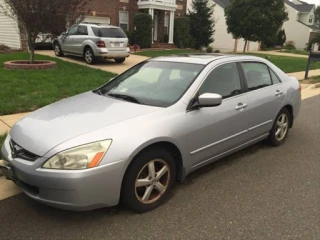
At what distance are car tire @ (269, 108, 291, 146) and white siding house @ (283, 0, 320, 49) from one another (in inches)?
1708

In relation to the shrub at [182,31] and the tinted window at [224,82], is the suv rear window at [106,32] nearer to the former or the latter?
the tinted window at [224,82]

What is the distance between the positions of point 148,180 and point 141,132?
48cm

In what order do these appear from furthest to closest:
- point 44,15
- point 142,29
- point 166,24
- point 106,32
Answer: point 166,24, point 142,29, point 106,32, point 44,15

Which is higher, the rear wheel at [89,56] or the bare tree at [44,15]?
the bare tree at [44,15]

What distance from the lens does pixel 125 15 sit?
73.6ft

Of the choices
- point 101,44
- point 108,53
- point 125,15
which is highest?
point 125,15

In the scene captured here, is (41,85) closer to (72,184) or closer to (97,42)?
(97,42)

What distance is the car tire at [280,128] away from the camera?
4.94 metres

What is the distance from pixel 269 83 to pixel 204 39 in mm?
21463

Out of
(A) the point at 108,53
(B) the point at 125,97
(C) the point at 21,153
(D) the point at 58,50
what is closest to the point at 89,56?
(A) the point at 108,53

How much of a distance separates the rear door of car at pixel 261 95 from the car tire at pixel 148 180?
1522mm

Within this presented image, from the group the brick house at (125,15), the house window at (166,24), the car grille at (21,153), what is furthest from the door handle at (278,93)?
the house window at (166,24)

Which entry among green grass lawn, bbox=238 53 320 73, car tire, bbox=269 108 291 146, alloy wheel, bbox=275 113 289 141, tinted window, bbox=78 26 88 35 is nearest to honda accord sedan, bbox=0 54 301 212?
car tire, bbox=269 108 291 146

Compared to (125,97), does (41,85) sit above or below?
below
